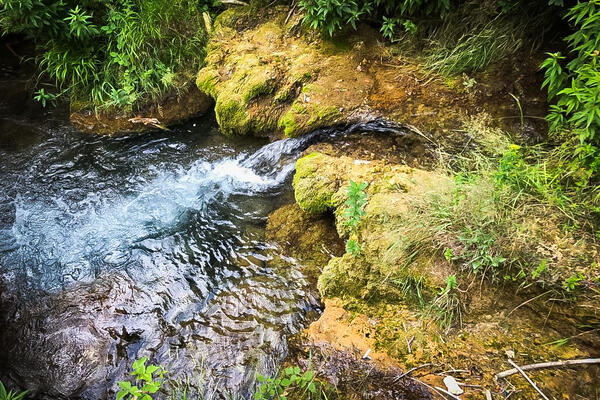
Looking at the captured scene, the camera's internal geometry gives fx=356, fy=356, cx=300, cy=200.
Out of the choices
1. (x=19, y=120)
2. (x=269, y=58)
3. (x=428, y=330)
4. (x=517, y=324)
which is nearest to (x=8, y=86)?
(x=19, y=120)

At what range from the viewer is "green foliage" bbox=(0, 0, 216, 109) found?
5.41m

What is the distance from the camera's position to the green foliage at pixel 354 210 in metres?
2.90

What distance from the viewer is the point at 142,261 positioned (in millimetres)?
3865

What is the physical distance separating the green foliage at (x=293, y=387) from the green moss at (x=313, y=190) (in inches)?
66.6

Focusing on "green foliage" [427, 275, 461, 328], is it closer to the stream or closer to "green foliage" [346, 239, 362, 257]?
"green foliage" [346, 239, 362, 257]

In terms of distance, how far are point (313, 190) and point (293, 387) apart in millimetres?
1910

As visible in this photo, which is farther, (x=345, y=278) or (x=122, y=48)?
(x=122, y=48)

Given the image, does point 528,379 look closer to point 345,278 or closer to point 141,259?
point 345,278

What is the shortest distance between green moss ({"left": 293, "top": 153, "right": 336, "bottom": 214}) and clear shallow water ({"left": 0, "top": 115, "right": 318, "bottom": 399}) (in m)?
0.61

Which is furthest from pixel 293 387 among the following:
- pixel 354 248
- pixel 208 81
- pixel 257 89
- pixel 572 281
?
pixel 208 81

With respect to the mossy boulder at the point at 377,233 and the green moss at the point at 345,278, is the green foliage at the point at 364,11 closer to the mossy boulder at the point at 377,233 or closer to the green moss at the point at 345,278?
the mossy boulder at the point at 377,233

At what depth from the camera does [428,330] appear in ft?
8.81

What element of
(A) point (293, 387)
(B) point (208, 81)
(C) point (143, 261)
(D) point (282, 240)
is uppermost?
(B) point (208, 81)

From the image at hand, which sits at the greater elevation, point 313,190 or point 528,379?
point 313,190
